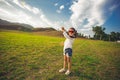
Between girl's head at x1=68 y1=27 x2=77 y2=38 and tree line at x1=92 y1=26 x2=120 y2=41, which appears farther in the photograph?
tree line at x1=92 y1=26 x2=120 y2=41

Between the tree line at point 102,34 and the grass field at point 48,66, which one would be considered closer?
the grass field at point 48,66

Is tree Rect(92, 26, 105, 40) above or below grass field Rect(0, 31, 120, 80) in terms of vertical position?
above

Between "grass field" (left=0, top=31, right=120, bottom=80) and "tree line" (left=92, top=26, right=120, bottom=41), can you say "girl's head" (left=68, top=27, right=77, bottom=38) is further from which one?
"tree line" (left=92, top=26, right=120, bottom=41)

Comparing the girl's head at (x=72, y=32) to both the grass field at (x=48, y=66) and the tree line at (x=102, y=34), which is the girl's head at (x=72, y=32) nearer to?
the grass field at (x=48, y=66)

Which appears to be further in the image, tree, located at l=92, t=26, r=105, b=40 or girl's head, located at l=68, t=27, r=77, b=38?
tree, located at l=92, t=26, r=105, b=40

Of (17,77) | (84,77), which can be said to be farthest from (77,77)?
(17,77)

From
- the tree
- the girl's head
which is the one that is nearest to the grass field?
the girl's head

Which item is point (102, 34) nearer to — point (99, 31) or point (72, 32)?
point (99, 31)

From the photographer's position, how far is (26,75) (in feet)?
16.9

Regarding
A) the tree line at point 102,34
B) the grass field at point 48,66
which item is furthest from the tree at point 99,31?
the grass field at point 48,66

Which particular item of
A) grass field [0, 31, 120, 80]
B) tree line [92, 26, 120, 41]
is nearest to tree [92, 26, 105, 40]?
tree line [92, 26, 120, 41]

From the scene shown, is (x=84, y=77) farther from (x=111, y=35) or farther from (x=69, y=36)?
(x=111, y=35)

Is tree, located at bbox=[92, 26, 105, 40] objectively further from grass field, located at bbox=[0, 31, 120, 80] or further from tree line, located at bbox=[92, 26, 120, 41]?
grass field, located at bbox=[0, 31, 120, 80]

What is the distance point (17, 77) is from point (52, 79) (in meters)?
1.69
